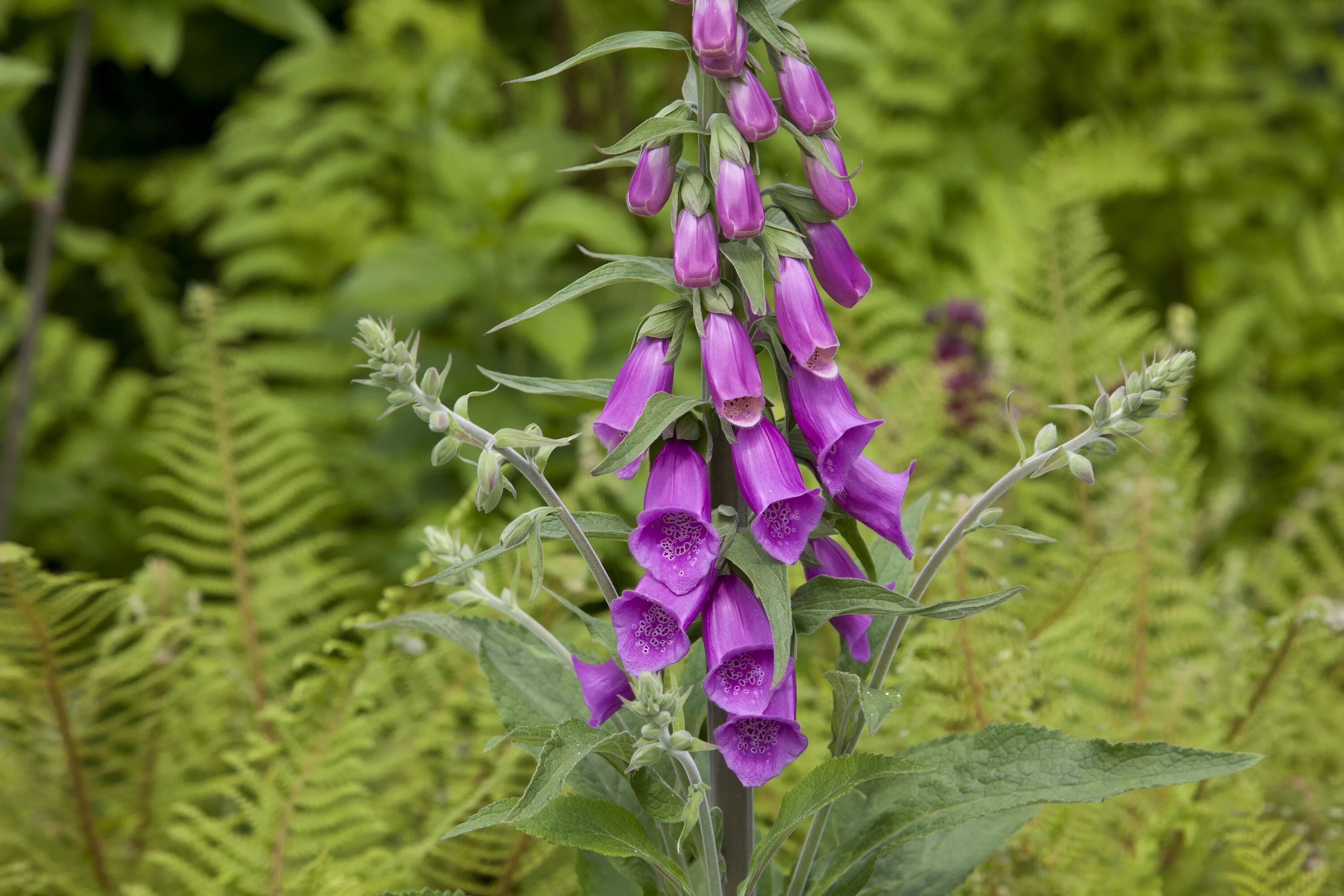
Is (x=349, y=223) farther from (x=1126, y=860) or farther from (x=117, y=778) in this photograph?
(x=1126, y=860)

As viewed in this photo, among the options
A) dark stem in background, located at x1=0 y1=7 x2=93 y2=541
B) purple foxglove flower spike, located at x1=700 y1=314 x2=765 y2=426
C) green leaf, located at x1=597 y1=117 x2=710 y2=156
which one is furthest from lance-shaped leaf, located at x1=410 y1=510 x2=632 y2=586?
dark stem in background, located at x1=0 y1=7 x2=93 y2=541

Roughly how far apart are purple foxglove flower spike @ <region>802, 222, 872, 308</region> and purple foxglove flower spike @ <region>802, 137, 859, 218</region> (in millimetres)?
17

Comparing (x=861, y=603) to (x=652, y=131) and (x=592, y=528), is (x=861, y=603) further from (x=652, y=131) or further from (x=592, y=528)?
(x=652, y=131)

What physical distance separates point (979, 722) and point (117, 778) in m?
1.23

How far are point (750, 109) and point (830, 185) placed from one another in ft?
0.22

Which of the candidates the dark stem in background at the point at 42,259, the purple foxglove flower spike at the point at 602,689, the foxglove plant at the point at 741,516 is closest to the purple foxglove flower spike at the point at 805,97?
the foxglove plant at the point at 741,516

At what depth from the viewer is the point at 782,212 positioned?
0.68m

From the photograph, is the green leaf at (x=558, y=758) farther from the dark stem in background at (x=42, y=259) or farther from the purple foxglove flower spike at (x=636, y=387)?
the dark stem in background at (x=42, y=259)

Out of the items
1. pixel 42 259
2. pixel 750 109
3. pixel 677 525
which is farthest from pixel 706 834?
pixel 42 259

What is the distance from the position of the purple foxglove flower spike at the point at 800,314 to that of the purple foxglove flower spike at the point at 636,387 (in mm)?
76

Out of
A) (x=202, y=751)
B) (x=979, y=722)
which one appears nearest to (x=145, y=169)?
(x=202, y=751)

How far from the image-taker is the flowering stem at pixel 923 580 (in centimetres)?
66

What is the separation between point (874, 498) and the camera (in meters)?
0.67

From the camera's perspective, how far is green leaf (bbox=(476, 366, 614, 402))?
2.14 ft
